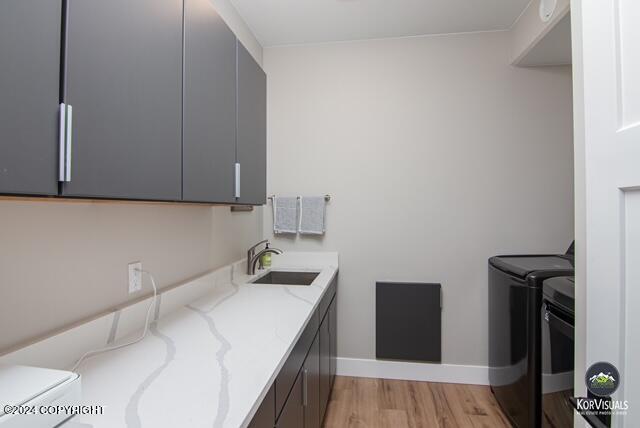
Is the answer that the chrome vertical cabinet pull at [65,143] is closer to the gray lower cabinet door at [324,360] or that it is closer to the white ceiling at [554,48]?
the gray lower cabinet door at [324,360]

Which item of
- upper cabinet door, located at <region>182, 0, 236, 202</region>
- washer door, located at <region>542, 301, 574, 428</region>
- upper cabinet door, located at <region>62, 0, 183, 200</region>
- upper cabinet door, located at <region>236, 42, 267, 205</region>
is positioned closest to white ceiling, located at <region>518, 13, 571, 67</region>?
washer door, located at <region>542, 301, 574, 428</region>

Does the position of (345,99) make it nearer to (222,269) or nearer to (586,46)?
(222,269)

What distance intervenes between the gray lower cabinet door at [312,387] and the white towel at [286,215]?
103cm

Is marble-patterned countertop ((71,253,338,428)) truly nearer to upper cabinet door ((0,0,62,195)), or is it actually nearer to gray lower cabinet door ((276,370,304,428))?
gray lower cabinet door ((276,370,304,428))

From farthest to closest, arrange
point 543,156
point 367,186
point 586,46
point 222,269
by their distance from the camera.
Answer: point 367,186 < point 543,156 < point 222,269 < point 586,46

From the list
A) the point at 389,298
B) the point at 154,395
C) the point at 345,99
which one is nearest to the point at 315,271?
the point at 389,298

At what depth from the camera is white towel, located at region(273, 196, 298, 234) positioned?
2.50m

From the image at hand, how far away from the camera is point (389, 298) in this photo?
7.95 feet

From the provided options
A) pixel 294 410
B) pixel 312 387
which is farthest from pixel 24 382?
pixel 312 387

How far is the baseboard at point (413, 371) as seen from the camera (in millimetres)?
2355

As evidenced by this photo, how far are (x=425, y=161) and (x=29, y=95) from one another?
2.28m

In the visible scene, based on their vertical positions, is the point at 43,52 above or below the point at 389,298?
above

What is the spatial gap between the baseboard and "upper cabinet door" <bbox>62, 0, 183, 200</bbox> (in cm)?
208

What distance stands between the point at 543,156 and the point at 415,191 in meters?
0.94
